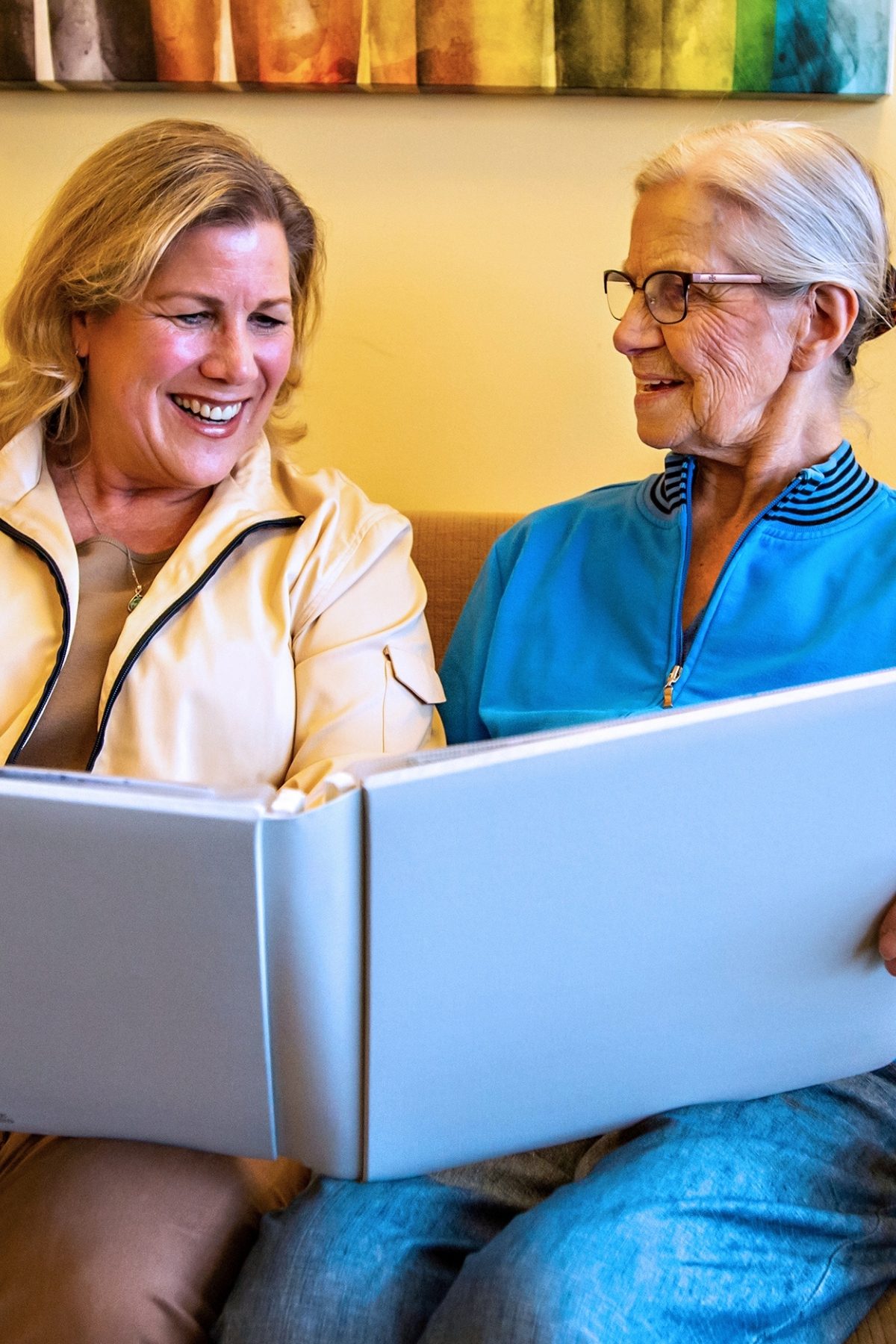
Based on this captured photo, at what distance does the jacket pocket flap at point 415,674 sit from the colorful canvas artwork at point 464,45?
822 millimetres

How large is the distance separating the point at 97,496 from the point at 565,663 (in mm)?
568

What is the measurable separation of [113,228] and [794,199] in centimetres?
72

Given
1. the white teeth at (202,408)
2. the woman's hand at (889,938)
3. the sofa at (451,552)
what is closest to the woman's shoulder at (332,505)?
the white teeth at (202,408)

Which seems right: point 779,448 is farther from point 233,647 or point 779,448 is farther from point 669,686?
point 233,647

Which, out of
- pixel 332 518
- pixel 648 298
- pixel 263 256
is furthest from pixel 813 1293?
pixel 263 256

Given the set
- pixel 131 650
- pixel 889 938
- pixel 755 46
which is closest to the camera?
pixel 889 938

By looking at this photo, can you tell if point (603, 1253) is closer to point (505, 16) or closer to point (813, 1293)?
point (813, 1293)

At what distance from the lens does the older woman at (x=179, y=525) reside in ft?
4.25

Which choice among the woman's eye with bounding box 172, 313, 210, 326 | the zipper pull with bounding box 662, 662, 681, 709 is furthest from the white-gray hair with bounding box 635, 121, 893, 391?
the woman's eye with bounding box 172, 313, 210, 326

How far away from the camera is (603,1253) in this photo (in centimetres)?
92

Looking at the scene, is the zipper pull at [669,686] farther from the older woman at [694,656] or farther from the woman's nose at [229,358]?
the woman's nose at [229,358]

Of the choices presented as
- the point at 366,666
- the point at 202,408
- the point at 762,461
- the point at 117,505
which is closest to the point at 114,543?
the point at 117,505

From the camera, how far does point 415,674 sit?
4.47 feet

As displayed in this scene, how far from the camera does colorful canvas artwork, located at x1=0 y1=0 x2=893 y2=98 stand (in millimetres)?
1645
